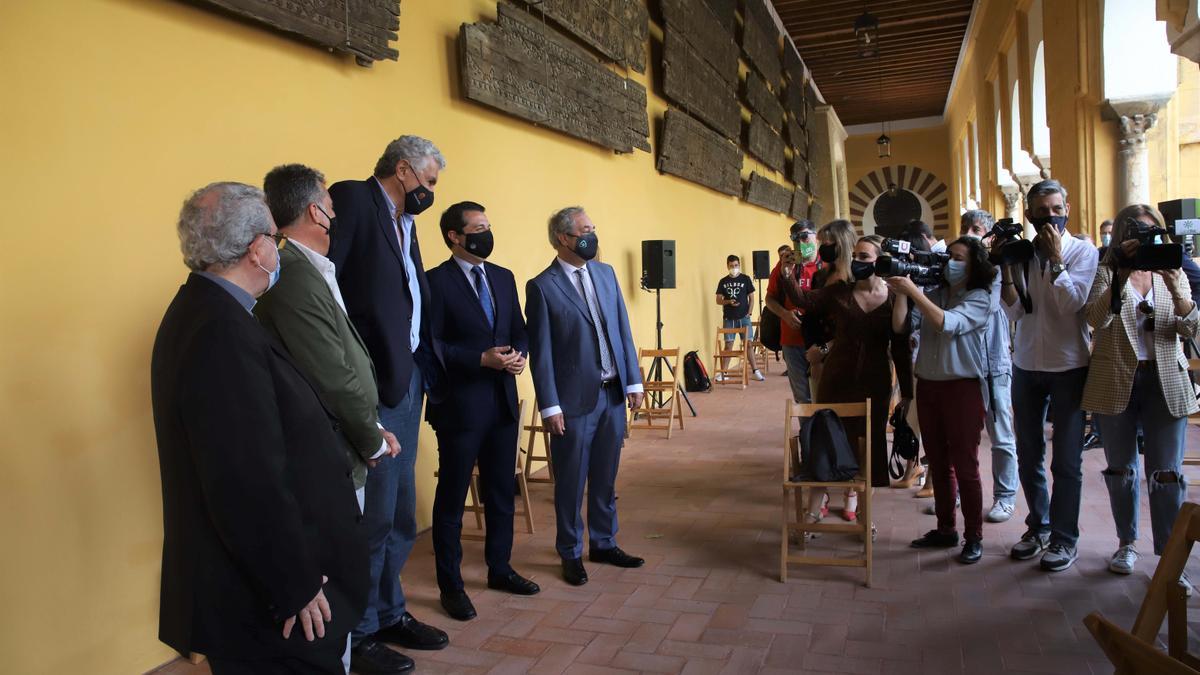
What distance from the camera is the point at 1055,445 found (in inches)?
146

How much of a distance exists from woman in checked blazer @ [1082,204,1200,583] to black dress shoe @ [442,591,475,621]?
2597mm

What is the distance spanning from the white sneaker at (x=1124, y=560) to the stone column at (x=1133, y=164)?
574 centimetres

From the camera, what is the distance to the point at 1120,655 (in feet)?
4.59

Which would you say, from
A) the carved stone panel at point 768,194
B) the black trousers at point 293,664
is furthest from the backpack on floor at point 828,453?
the carved stone panel at point 768,194

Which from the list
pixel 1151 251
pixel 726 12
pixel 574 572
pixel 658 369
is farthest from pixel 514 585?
pixel 726 12

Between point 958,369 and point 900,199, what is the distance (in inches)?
958

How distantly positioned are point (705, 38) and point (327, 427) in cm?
951

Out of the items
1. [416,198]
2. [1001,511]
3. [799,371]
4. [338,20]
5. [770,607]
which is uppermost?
[338,20]

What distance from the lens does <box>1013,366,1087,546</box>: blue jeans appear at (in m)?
3.60

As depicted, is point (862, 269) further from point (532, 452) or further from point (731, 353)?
point (731, 353)

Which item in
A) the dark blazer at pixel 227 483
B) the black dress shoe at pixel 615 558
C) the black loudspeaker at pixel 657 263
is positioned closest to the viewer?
the dark blazer at pixel 227 483

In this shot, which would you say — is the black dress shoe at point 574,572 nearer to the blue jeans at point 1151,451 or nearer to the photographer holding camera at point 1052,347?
the photographer holding camera at point 1052,347

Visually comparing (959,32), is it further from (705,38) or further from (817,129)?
(705,38)

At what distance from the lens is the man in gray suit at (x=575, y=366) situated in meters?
3.81
